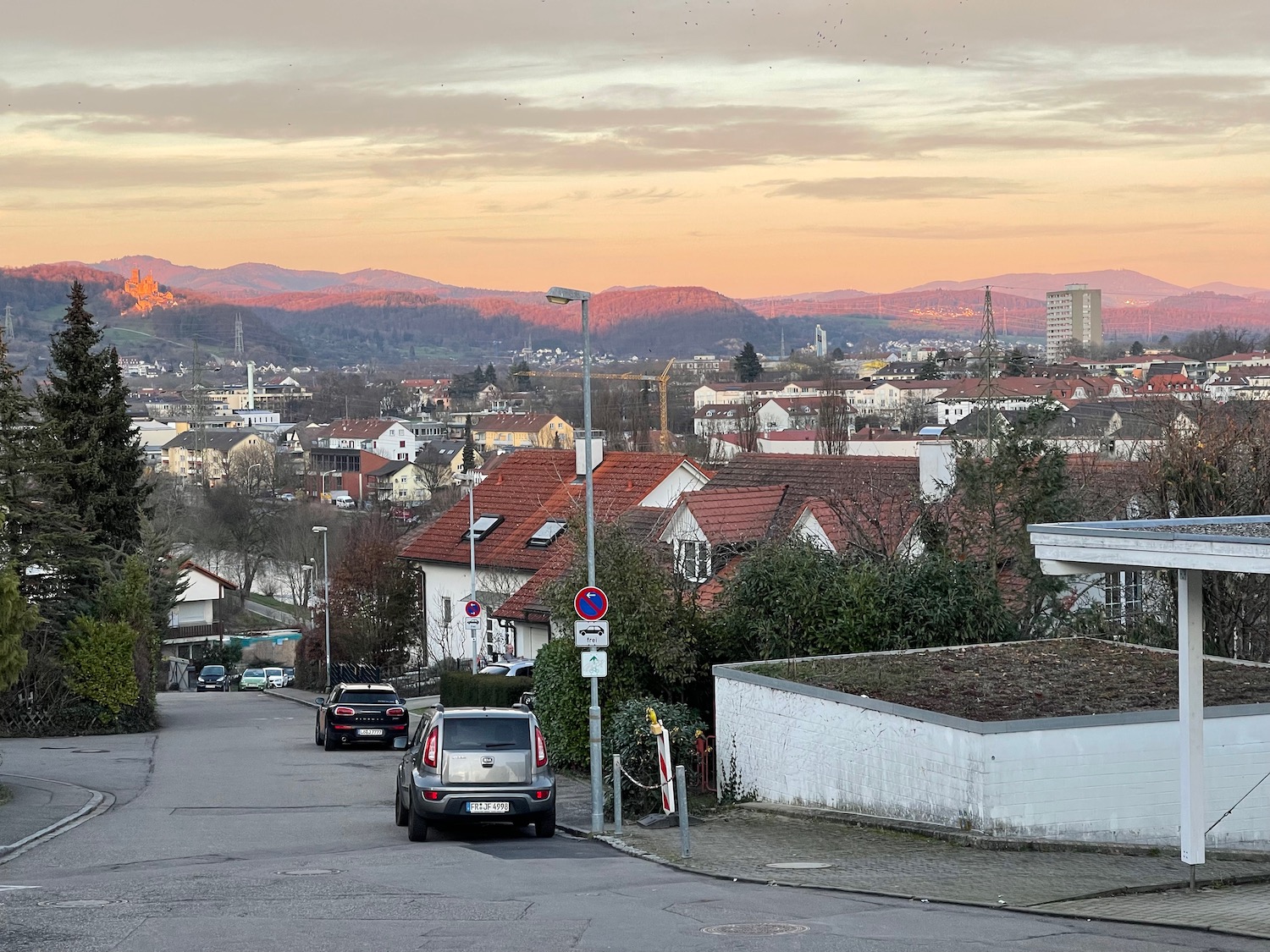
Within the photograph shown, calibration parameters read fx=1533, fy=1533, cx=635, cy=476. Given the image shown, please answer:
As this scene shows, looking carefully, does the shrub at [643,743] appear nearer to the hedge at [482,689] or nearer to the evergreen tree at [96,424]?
the hedge at [482,689]

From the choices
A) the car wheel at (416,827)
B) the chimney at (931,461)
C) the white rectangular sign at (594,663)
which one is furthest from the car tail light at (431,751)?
the chimney at (931,461)

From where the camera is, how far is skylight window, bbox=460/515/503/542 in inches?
1781

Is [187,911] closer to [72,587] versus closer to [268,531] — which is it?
[72,587]

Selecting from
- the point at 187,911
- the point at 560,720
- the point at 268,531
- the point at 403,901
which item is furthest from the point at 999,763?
the point at 268,531

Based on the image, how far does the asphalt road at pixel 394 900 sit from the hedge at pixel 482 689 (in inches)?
381

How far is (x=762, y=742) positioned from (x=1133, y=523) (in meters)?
7.31

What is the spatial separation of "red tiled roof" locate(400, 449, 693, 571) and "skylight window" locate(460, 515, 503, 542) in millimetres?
104

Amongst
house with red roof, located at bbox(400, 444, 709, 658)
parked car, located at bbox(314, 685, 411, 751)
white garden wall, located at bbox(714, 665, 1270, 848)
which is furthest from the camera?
house with red roof, located at bbox(400, 444, 709, 658)

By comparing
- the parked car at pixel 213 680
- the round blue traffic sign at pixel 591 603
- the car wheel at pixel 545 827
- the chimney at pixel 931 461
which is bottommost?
the parked car at pixel 213 680

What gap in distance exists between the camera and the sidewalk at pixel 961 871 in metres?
11.9

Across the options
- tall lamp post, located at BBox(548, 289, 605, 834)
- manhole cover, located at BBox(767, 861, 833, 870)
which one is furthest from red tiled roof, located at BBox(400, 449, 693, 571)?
manhole cover, located at BBox(767, 861, 833, 870)

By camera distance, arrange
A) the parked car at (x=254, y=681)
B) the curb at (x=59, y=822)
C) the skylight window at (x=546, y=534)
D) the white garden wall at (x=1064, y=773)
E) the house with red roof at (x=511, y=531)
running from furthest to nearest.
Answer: the parked car at (x=254, y=681), the skylight window at (x=546, y=534), the house with red roof at (x=511, y=531), the curb at (x=59, y=822), the white garden wall at (x=1064, y=773)

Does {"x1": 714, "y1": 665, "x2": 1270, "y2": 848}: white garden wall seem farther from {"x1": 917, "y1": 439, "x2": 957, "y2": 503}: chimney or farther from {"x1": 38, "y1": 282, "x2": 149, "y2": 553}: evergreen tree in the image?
{"x1": 38, "y1": 282, "x2": 149, "y2": 553}: evergreen tree

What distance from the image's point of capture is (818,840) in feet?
53.8
